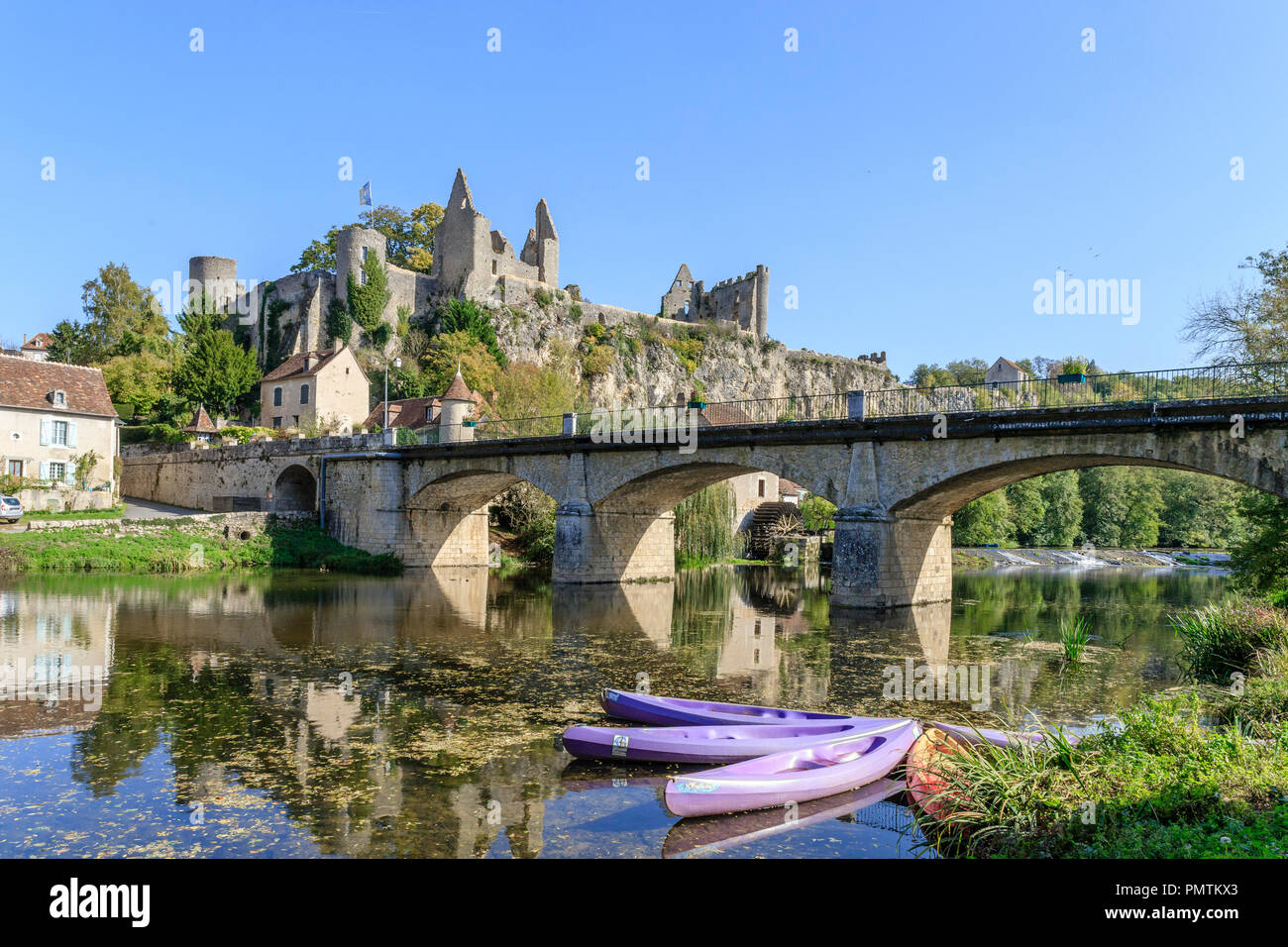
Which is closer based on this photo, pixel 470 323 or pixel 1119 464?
pixel 1119 464

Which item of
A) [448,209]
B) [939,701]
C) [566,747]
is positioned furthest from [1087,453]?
[448,209]

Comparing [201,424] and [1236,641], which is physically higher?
[201,424]

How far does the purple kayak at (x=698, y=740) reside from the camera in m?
9.16

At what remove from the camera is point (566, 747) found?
31.4ft

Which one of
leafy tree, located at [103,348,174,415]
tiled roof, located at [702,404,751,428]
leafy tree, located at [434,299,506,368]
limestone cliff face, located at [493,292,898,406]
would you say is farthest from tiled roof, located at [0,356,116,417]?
tiled roof, located at [702,404,751,428]

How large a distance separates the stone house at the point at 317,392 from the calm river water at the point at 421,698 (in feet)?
79.1

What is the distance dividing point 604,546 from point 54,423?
82.5 ft

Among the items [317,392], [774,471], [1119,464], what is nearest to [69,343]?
[317,392]

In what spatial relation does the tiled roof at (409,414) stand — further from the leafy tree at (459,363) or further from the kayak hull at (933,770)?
the kayak hull at (933,770)

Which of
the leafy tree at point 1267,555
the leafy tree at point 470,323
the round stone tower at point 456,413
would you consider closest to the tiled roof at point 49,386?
the round stone tower at point 456,413

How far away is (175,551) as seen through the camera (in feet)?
103

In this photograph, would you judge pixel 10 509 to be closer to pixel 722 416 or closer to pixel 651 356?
pixel 722 416

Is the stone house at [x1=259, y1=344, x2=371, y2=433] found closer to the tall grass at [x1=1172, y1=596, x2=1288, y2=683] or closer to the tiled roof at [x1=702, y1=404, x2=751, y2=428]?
the tiled roof at [x1=702, y1=404, x2=751, y2=428]

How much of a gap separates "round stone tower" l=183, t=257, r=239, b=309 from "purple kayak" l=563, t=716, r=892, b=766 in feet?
205
